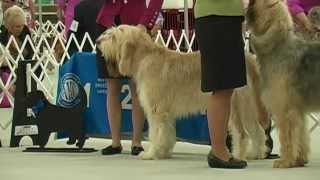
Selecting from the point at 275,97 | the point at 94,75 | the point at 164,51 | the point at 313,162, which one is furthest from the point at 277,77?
the point at 94,75

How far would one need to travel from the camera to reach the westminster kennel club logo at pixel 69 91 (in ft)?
19.5

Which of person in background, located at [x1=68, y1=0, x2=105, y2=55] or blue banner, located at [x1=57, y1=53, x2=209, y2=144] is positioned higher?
person in background, located at [x1=68, y1=0, x2=105, y2=55]

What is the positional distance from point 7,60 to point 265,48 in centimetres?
472

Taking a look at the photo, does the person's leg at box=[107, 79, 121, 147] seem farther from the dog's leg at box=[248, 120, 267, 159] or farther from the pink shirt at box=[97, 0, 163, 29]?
the dog's leg at box=[248, 120, 267, 159]

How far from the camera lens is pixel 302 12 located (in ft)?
17.4

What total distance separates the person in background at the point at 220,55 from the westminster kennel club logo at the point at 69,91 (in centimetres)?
189

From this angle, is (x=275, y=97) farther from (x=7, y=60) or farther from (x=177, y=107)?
(x=7, y=60)

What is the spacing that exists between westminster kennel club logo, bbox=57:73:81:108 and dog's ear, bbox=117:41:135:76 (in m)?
0.93

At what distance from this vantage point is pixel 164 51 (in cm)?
512

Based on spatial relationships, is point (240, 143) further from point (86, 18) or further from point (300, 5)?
point (86, 18)

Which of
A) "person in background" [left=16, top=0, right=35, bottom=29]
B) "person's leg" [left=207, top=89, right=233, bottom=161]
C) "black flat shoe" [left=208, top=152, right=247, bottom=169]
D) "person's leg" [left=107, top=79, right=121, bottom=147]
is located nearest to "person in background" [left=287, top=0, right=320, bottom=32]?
"person's leg" [left=207, top=89, right=233, bottom=161]

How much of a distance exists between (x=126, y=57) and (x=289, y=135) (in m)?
1.45

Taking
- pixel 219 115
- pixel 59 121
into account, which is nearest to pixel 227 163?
pixel 219 115

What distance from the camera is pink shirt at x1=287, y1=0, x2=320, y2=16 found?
17.4ft
